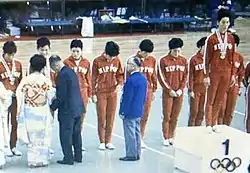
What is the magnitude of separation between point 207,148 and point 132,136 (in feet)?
4.59

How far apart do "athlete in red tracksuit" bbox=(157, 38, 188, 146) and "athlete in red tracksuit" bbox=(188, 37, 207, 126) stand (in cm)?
16

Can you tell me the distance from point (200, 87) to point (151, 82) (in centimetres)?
85

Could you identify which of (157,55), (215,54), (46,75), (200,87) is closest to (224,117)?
(200,87)

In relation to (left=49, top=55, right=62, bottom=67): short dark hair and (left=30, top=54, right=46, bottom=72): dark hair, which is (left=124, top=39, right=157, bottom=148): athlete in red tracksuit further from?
(left=30, top=54, right=46, bottom=72): dark hair

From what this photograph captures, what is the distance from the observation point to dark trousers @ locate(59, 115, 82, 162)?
10.8 metres

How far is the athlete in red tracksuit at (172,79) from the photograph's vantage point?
11.8m

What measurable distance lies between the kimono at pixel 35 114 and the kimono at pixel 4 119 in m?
0.20

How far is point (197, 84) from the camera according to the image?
12125mm

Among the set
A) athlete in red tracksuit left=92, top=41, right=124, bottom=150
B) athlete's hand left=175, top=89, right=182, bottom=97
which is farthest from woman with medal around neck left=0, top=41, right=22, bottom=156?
athlete's hand left=175, top=89, right=182, bottom=97

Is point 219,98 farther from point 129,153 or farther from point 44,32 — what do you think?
point 44,32

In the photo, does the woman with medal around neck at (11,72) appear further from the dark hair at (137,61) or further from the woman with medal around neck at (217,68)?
the woman with medal around neck at (217,68)

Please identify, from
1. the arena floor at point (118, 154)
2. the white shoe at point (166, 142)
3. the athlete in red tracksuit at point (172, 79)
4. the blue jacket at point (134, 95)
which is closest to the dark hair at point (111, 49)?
the blue jacket at point (134, 95)

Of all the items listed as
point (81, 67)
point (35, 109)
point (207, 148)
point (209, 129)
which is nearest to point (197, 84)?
point (209, 129)

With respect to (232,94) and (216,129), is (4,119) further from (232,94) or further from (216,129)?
(232,94)
